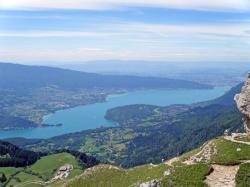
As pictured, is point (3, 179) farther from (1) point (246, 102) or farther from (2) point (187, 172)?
(2) point (187, 172)

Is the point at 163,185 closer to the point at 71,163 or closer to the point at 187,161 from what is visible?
the point at 187,161

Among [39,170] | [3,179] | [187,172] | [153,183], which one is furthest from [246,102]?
[39,170]

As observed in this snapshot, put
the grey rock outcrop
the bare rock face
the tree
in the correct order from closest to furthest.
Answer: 1. the grey rock outcrop
2. the bare rock face
3. the tree

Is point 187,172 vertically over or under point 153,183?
over

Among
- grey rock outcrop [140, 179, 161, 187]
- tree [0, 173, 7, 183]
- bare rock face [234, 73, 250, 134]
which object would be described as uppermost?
bare rock face [234, 73, 250, 134]

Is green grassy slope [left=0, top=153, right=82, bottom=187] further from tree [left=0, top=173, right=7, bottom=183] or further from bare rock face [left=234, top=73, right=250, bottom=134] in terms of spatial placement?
bare rock face [left=234, top=73, right=250, bottom=134]

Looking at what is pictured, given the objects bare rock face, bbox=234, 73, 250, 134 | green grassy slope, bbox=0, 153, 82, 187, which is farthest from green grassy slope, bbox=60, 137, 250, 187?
green grassy slope, bbox=0, 153, 82, 187

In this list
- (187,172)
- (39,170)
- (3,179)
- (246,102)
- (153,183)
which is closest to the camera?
(153,183)

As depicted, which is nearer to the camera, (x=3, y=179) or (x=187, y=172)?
(x=187, y=172)

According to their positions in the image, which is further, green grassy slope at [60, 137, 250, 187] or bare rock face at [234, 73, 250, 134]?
bare rock face at [234, 73, 250, 134]

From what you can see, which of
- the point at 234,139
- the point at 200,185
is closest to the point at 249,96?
the point at 234,139

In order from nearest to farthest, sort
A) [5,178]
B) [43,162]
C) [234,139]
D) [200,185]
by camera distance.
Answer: [200,185], [234,139], [5,178], [43,162]
